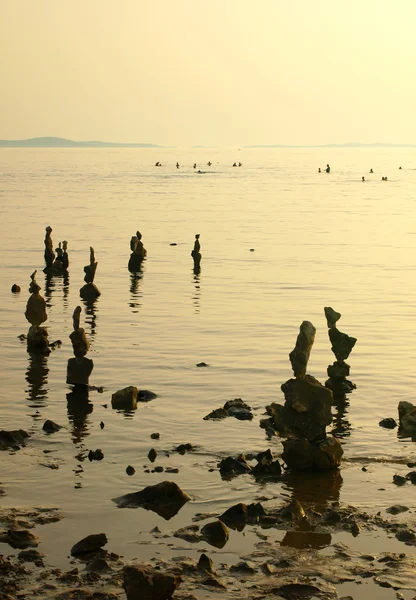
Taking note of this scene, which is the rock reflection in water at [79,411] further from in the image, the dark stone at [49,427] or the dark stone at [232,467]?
the dark stone at [232,467]

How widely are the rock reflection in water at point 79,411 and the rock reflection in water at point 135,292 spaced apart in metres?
17.2

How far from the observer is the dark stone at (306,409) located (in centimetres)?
2314

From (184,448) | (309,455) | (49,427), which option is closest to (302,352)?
(309,455)

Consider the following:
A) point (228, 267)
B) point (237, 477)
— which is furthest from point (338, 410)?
point (228, 267)

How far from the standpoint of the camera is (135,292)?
5388cm

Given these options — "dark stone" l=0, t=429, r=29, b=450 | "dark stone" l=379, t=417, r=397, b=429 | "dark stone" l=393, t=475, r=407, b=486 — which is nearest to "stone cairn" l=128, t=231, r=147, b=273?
"dark stone" l=379, t=417, r=397, b=429

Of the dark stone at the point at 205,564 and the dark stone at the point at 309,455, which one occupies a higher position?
the dark stone at the point at 309,455

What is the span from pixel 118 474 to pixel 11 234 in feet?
213

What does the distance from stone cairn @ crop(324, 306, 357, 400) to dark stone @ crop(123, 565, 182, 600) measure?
15611 mm

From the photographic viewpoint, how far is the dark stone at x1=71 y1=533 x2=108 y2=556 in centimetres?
1764

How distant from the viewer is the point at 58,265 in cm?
5806

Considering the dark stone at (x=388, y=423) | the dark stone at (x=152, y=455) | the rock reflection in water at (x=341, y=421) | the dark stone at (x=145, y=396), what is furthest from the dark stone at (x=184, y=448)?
Result: the dark stone at (x=388, y=423)

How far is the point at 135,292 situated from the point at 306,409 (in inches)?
1232

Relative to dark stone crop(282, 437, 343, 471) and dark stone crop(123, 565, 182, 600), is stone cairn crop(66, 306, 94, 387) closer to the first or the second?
dark stone crop(282, 437, 343, 471)
